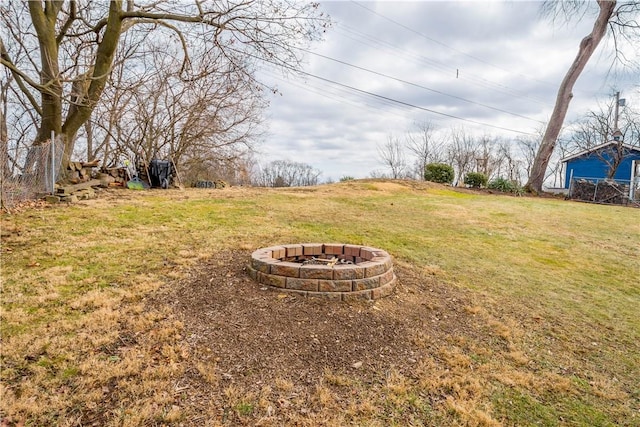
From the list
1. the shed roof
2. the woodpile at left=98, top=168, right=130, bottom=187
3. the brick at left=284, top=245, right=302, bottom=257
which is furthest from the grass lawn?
the shed roof

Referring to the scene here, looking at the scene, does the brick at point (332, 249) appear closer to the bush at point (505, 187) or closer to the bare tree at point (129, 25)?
the bare tree at point (129, 25)

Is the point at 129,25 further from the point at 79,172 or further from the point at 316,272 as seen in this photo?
the point at 316,272

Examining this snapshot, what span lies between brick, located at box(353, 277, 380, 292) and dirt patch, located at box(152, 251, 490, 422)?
0.14 m

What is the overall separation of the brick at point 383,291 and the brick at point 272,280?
79 centimetres

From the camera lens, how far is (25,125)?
38.8 ft

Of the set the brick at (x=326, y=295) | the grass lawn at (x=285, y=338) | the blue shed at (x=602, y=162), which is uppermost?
the blue shed at (x=602, y=162)

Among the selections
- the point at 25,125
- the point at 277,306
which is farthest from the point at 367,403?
the point at 25,125

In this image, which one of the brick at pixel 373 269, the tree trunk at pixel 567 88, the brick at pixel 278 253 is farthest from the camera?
the tree trunk at pixel 567 88

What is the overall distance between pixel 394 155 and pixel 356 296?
2793 centimetres

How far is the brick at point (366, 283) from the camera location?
3055mm

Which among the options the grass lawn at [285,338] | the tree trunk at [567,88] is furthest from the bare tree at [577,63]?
the grass lawn at [285,338]

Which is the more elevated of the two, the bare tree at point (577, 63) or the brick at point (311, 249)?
the bare tree at point (577, 63)

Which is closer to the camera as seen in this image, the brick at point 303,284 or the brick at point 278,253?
the brick at point 303,284

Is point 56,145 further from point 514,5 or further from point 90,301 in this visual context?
point 514,5
